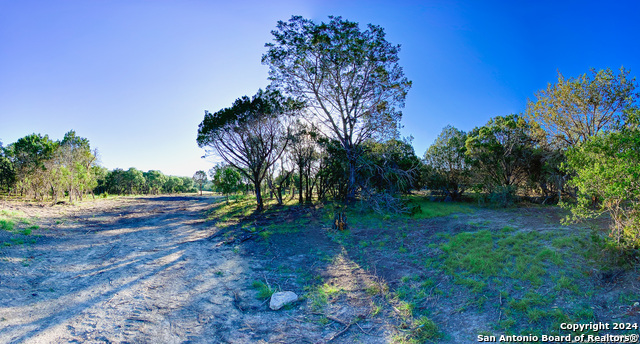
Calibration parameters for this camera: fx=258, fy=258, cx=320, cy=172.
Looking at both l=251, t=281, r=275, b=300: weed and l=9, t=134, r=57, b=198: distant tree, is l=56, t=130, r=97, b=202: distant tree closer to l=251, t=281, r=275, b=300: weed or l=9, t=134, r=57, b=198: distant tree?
l=9, t=134, r=57, b=198: distant tree

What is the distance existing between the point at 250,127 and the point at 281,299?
1820 cm

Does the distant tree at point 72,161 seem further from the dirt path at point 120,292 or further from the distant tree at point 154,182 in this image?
the distant tree at point 154,182

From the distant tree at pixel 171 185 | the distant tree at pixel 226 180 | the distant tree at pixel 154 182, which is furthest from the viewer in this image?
the distant tree at pixel 171 185

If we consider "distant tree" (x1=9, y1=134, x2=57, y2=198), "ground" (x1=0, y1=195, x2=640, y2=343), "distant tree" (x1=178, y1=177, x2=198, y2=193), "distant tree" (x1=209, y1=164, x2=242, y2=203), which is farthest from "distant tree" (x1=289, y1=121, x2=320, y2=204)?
"distant tree" (x1=178, y1=177, x2=198, y2=193)

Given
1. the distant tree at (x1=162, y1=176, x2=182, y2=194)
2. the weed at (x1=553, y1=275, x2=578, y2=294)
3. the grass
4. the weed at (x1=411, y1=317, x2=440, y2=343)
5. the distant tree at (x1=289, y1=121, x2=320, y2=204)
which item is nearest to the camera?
the weed at (x1=411, y1=317, x2=440, y2=343)

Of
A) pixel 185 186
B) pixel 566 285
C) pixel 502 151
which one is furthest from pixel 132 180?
pixel 566 285

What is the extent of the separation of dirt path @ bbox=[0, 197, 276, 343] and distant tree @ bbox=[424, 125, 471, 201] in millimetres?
20408

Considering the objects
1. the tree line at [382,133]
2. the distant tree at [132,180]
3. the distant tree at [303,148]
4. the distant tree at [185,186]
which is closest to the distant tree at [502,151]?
the tree line at [382,133]

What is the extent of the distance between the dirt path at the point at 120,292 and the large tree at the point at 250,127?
12831mm

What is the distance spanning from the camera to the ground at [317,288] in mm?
4844

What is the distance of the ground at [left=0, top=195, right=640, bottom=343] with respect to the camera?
15.9 ft

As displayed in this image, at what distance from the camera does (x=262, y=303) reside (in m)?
6.19

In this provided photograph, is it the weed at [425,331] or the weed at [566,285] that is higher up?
the weed at [566,285]

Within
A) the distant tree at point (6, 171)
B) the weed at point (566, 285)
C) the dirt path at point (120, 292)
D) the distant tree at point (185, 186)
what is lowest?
the dirt path at point (120, 292)
